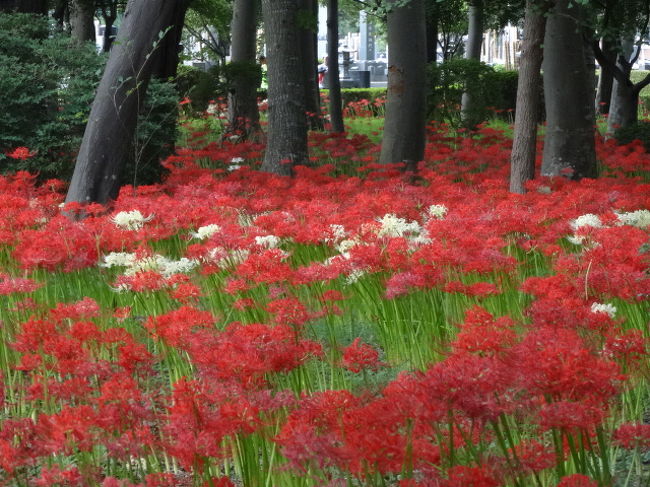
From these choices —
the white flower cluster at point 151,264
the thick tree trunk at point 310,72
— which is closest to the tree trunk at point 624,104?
the thick tree trunk at point 310,72

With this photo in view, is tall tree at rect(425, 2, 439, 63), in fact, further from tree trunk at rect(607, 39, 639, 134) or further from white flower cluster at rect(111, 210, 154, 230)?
white flower cluster at rect(111, 210, 154, 230)

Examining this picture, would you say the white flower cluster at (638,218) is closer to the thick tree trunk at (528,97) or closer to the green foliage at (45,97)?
the thick tree trunk at (528,97)

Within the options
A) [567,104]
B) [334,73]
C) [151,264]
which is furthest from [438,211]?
[334,73]

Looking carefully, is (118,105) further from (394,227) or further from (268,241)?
(394,227)

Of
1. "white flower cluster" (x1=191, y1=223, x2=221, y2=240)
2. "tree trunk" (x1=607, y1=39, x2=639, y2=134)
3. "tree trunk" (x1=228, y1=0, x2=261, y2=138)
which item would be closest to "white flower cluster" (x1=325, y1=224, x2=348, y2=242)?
"white flower cluster" (x1=191, y1=223, x2=221, y2=240)

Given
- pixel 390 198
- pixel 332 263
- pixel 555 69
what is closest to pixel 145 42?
pixel 390 198

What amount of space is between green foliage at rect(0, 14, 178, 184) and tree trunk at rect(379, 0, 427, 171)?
2631mm

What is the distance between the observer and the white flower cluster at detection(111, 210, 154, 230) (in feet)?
21.9

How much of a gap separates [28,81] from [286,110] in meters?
2.92

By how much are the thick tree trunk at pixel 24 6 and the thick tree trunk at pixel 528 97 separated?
7.25 m

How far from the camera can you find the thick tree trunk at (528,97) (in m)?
8.43

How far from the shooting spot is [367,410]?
2395mm

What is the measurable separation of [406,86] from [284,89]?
1469 mm

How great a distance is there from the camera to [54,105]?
412 inches
